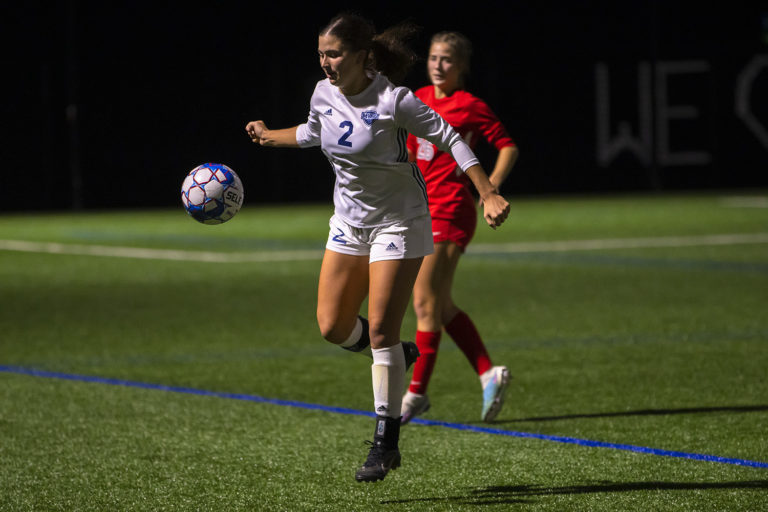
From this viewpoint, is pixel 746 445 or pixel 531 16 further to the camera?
pixel 531 16

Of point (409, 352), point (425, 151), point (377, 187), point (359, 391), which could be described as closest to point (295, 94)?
point (359, 391)

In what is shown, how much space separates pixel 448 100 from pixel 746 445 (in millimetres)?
2405

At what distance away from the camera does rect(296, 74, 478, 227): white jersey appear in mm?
5273

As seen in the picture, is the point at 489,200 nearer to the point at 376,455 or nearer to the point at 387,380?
the point at 387,380

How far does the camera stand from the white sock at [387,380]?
17.7 ft

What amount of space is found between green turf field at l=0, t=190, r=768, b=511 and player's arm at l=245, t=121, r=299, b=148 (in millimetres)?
1477

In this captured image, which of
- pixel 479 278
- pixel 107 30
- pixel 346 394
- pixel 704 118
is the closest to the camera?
pixel 346 394

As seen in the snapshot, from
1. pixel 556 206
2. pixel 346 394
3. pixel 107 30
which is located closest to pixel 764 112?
pixel 556 206

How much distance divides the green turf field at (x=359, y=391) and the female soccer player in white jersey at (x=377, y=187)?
56cm

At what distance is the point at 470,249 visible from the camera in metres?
16.3

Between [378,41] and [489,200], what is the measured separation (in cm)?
89

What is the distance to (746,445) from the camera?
5.98 m

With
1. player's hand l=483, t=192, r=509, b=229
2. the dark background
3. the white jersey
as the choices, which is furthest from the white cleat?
the dark background

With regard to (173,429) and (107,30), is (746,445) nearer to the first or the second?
(173,429)
